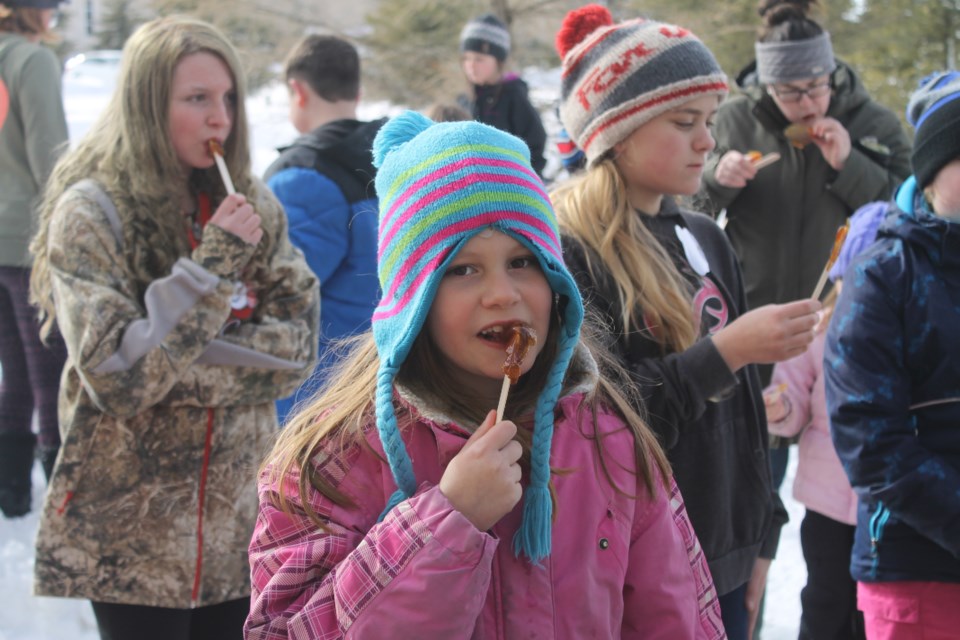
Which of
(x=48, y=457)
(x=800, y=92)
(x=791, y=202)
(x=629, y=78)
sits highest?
(x=629, y=78)

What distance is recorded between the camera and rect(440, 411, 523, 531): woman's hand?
158cm

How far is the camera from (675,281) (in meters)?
2.58

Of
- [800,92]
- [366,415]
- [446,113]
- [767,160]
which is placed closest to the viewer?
[366,415]

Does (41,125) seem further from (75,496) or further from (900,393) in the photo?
(900,393)

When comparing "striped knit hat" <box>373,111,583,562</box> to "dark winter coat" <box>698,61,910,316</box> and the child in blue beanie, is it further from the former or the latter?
"dark winter coat" <box>698,61,910,316</box>

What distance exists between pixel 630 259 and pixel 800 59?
248cm

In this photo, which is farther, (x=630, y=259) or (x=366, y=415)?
(x=630, y=259)

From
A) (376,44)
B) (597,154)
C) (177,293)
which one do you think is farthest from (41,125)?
(376,44)

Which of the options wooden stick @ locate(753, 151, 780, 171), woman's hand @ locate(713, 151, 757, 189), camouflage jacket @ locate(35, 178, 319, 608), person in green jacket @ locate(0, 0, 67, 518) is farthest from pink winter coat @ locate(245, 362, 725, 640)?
person in green jacket @ locate(0, 0, 67, 518)

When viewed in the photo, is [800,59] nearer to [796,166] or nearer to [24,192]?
[796,166]

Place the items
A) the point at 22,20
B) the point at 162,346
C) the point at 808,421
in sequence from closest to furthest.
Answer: the point at 162,346
the point at 808,421
the point at 22,20

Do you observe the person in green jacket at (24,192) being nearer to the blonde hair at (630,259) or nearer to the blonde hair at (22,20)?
the blonde hair at (22,20)

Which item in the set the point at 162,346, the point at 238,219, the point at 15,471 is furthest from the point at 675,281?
the point at 15,471

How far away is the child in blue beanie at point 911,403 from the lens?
2557 mm
